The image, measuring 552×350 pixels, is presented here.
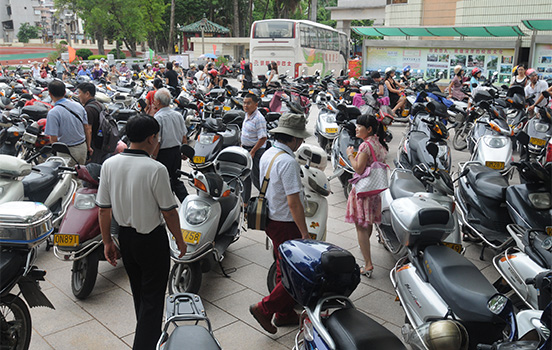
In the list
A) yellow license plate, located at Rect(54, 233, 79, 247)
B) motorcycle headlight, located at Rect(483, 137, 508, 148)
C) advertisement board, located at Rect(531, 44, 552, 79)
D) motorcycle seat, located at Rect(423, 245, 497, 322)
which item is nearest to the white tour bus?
advertisement board, located at Rect(531, 44, 552, 79)

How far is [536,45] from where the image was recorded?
16422mm

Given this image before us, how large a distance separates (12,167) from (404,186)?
4.02 meters

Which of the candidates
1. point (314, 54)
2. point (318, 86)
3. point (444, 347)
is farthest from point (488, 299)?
point (314, 54)

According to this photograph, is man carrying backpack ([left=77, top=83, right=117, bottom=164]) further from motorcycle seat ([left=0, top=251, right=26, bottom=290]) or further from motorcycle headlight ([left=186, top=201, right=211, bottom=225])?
motorcycle seat ([left=0, top=251, right=26, bottom=290])

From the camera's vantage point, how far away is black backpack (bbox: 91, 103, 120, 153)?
7.05 m

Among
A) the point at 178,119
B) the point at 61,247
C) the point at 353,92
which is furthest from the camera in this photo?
the point at 353,92

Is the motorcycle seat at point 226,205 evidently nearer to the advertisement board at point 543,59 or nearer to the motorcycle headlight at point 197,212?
the motorcycle headlight at point 197,212

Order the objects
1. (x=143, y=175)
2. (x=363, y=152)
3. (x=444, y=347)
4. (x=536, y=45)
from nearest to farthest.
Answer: (x=444, y=347) < (x=143, y=175) < (x=363, y=152) < (x=536, y=45)

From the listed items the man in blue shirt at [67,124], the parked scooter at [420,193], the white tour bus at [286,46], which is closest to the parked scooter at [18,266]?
the parked scooter at [420,193]

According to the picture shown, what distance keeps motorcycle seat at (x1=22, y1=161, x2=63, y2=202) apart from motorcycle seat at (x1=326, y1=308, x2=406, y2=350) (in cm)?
409

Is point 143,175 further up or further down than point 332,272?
further up

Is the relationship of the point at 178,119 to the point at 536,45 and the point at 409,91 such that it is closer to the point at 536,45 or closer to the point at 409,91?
the point at 409,91

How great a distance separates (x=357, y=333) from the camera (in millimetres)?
2539

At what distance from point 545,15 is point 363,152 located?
19630mm
